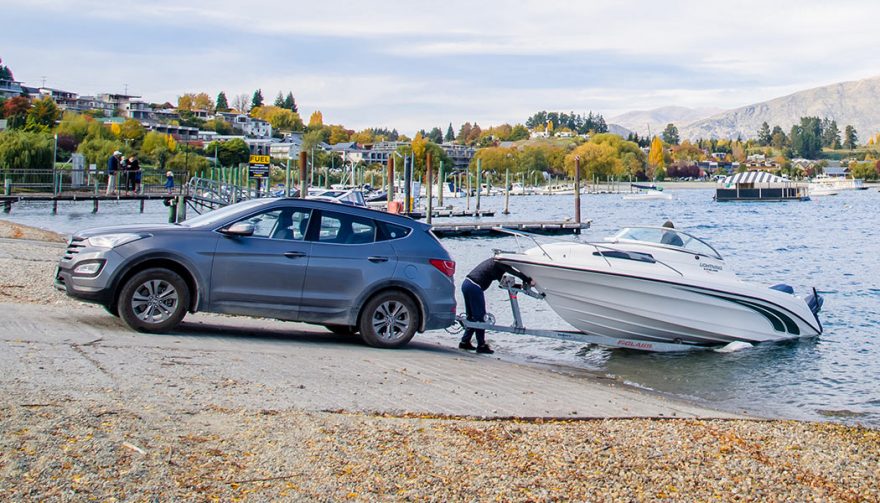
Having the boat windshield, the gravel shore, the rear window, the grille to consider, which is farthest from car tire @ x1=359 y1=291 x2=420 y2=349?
the boat windshield

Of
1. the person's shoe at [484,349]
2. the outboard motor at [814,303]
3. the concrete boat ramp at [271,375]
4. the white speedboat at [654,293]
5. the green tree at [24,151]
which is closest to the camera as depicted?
the concrete boat ramp at [271,375]

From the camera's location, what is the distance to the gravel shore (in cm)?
611

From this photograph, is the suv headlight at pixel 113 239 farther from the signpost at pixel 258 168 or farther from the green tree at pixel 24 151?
the green tree at pixel 24 151

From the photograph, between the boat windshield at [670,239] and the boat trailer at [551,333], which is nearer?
the boat trailer at [551,333]

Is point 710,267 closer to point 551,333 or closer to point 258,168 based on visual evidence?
point 551,333

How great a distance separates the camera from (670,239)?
17.8 meters

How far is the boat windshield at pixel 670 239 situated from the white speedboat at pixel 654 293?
2 cm

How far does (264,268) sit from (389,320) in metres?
1.80

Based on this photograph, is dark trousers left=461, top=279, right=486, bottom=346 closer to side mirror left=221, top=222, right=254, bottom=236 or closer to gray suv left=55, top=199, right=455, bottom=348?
gray suv left=55, top=199, right=455, bottom=348

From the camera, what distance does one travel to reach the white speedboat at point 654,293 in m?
16.0

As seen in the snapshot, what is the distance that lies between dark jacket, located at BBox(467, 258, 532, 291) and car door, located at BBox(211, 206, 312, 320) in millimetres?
3208

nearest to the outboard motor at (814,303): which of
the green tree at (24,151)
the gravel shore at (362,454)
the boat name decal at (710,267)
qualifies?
the boat name decal at (710,267)

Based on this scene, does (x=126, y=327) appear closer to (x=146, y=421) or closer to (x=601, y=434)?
(x=146, y=421)

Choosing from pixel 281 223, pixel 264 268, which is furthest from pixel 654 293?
pixel 264 268
